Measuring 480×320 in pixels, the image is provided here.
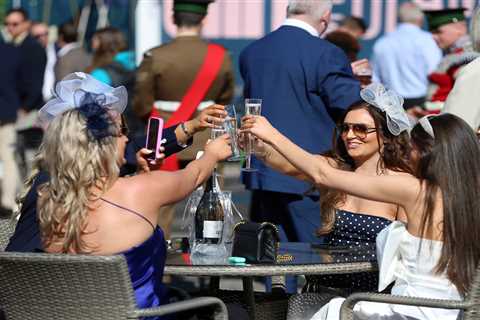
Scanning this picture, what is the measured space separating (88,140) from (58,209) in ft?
0.76

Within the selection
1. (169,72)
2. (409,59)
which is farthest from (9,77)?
(169,72)

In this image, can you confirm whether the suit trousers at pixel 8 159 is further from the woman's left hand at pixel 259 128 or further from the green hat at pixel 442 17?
the woman's left hand at pixel 259 128

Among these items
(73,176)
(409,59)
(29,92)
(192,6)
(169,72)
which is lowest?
(29,92)

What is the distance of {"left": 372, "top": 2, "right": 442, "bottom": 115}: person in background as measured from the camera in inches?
344

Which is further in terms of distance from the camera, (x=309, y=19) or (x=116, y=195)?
(x=309, y=19)

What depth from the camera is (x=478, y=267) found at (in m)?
3.29

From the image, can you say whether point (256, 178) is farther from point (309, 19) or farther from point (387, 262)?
point (387, 262)

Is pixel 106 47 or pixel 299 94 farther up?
pixel 299 94

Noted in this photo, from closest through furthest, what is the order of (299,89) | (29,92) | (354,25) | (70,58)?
(299,89) < (354,25) < (70,58) < (29,92)

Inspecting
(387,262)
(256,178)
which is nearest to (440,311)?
(387,262)

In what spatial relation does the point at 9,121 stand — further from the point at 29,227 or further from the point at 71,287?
the point at 71,287

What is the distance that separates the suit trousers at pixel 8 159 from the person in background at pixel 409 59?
3.45m

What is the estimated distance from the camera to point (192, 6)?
628 cm

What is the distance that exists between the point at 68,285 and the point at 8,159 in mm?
7082
